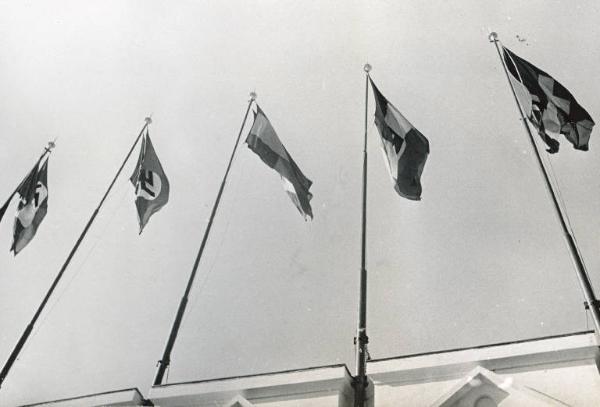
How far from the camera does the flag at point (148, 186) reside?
1490cm

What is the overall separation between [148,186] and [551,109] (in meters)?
8.90

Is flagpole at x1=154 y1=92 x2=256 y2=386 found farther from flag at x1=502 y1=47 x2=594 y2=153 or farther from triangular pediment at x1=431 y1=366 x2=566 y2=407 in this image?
flag at x1=502 y1=47 x2=594 y2=153

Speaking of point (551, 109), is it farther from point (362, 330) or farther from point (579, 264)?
point (362, 330)

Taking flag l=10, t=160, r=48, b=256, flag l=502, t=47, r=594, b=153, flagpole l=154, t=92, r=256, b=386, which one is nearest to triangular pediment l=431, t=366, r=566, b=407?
flagpole l=154, t=92, r=256, b=386

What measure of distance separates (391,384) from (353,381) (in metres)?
0.54

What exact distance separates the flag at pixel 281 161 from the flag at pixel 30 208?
5.12 m

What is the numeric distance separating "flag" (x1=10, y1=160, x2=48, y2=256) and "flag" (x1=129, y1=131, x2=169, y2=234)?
87.0 inches

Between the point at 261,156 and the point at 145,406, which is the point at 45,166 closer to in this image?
the point at 261,156

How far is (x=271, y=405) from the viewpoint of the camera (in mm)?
9070

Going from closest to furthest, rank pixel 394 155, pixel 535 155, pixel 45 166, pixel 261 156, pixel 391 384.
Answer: pixel 391 384, pixel 535 155, pixel 394 155, pixel 261 156, pixel 45 166

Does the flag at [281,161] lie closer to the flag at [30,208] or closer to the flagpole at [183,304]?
the flagpole at [183,304]

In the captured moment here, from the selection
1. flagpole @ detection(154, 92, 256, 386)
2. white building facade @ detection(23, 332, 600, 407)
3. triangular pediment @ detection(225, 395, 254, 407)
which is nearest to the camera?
white building facade @ detection(23, 332, 600, 407)

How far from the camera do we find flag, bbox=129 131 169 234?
14.9 meters

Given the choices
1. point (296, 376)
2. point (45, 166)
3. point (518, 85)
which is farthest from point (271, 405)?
point (45, 166)
